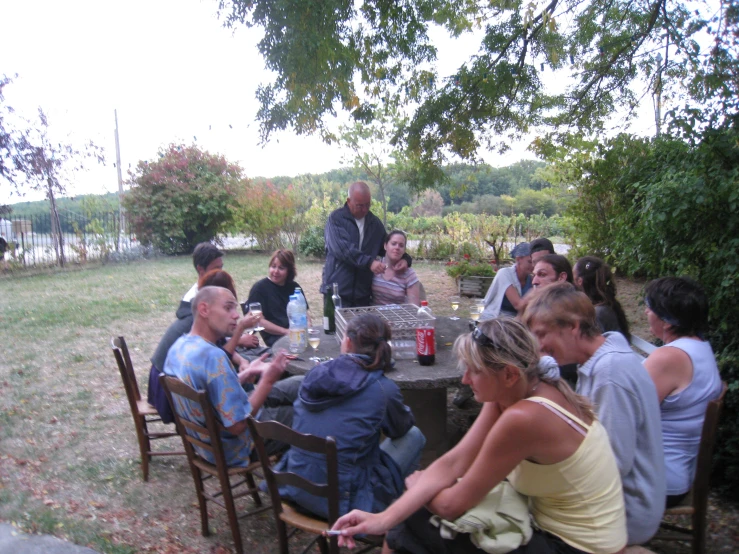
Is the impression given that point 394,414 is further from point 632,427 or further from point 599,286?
point 599,286

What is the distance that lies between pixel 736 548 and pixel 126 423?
4.29m

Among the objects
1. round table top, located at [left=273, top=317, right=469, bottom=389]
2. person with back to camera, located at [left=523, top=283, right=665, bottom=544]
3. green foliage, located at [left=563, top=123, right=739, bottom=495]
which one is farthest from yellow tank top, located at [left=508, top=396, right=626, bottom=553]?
green foliage, located at [left=563, top=123, right=739, bottom=495]

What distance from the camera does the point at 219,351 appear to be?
2.79 meters

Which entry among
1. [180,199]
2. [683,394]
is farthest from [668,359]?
[180,199]

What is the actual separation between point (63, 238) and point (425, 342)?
1507 centimetres

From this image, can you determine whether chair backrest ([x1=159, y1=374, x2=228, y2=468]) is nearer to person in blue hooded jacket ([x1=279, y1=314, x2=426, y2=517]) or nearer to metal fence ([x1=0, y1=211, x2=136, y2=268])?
person in blue hooded jacket ([x1=279, y1=314, x2=426, y2=517])

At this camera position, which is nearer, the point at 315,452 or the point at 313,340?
the point at 315,452

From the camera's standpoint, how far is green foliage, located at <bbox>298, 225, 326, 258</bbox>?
16219 mm

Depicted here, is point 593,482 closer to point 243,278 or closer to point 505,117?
point 505,117

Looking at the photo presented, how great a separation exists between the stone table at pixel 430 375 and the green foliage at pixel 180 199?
14.6 metres

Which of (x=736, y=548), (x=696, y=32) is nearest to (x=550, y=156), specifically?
(x=696, y=32)

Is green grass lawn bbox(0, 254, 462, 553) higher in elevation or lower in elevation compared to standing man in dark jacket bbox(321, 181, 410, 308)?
lower

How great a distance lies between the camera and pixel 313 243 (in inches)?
642

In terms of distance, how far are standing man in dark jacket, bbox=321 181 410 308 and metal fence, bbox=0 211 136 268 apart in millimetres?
12537
